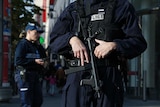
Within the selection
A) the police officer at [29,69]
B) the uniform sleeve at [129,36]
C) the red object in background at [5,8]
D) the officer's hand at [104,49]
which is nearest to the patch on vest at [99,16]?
the uniform sleeve at [129,36]

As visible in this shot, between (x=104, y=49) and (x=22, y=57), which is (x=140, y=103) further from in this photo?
(x=104, y=49)

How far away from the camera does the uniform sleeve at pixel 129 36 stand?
3.24 meters

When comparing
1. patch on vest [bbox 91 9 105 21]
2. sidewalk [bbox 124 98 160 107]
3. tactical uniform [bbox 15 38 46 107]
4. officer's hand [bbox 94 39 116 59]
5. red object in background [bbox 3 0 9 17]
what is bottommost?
sidewalk [bbox 124 98 160 107]

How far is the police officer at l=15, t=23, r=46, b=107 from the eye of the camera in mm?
7281

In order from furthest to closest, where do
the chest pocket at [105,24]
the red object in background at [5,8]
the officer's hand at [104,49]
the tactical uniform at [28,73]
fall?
the red object in background at [5,8], the tactical uniform at [28,73], the chest pocket at [105,24], the officer's hand at [104,49]

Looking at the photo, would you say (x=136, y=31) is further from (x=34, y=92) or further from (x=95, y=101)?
(x=34, y=92)

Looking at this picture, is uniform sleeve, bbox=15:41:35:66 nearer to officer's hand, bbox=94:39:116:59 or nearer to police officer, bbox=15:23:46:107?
police officer, bbox=15:23:46:107

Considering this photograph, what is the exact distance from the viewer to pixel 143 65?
15797 millimetres

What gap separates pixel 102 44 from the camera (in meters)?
3.22

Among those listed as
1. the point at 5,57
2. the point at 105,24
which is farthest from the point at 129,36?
the point at 5,57

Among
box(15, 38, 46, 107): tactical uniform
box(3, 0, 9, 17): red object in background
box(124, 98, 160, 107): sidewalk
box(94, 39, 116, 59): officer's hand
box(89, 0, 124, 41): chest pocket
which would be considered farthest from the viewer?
box(3, 0, 9, 17): red object in background

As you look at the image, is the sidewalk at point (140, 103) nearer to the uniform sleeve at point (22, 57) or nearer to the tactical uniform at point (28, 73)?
the tactical uniform at point (28, 73)

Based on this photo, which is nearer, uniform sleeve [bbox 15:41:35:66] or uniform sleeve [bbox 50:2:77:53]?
uniform sleeve [bbox 50:2:77:53]

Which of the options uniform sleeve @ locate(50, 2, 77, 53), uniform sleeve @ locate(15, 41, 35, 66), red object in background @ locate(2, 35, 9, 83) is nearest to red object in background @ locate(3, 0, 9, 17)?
red object in background @ locate(2, 35, 9, 83)
